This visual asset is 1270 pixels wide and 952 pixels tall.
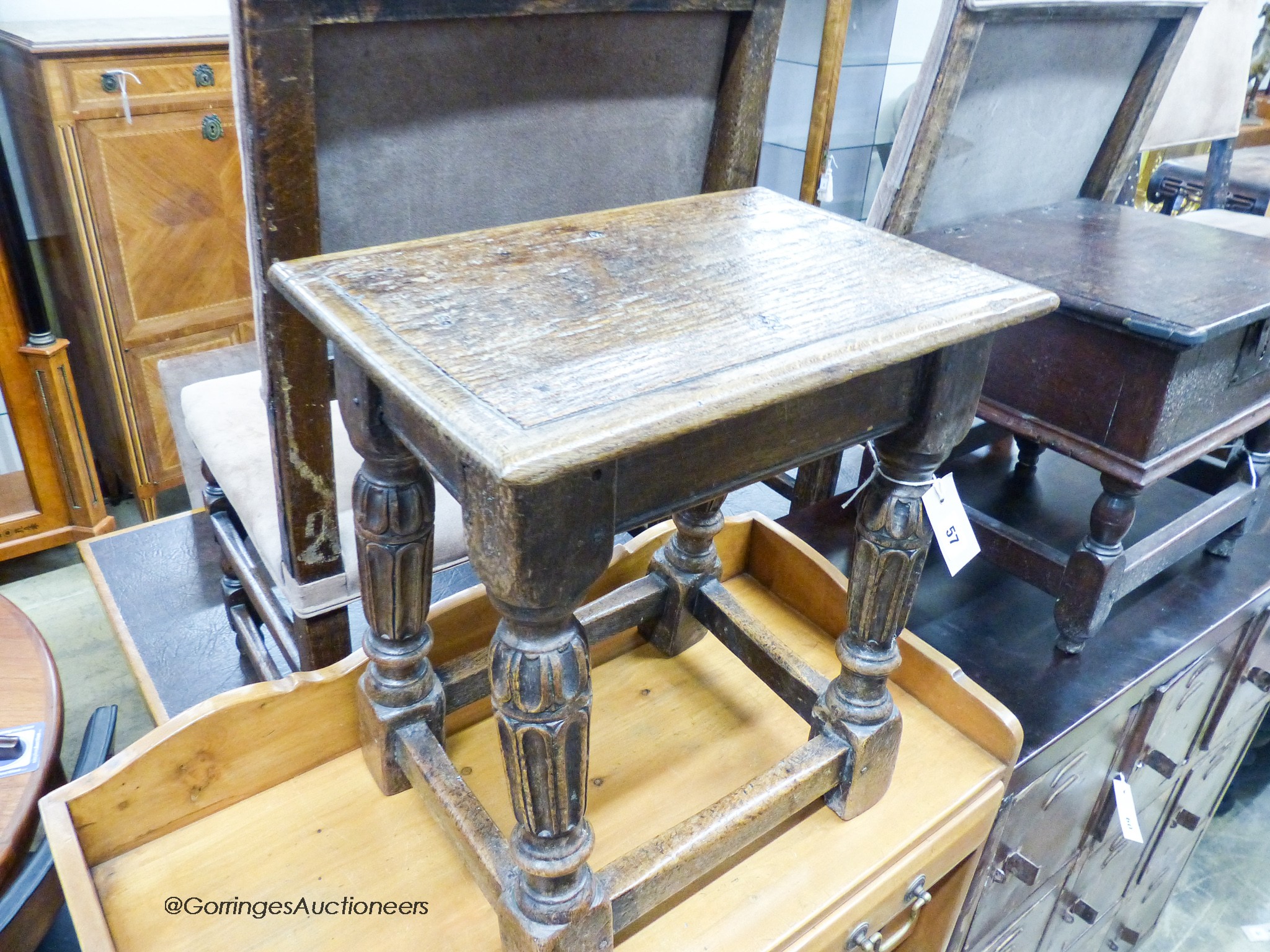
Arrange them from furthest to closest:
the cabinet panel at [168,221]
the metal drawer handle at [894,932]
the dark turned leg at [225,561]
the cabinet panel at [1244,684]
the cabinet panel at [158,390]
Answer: the cabinet panel at [158,390], the cabinet panel at [168,221], the dark turned leg at [225,561], the cabinet panel at [1244,684], the metal drawer handle at [894,932]

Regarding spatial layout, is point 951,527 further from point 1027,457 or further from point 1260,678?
point 1260,678

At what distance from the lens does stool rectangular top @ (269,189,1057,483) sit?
46cm

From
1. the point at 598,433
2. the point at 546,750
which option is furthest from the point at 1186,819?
the point at 598,433

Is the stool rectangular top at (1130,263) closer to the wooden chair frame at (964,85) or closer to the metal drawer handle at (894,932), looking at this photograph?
the wooden chair frame at (964,85)

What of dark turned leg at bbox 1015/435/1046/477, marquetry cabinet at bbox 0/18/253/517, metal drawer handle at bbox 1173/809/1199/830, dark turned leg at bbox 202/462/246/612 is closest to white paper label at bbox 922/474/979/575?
dark turned leg at bbox 1015/435/1046/477

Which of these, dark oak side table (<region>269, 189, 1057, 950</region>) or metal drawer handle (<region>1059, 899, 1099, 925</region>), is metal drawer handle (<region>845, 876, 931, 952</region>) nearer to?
dark oak side table (<region>269, 189, 1057, 950</region>)

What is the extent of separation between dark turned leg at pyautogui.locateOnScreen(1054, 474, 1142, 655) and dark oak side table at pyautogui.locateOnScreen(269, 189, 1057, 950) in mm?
308

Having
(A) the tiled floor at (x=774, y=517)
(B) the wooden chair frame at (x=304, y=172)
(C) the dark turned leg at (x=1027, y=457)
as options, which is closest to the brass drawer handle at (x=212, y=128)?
(A) the tiled floor at (x=774, y=517)

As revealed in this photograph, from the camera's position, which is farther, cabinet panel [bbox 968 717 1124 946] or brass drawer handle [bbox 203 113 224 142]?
brass drawer handle [bbox 203 113 224 142]

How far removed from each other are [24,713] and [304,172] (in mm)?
749

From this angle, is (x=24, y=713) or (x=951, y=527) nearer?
(x=951, y=527)

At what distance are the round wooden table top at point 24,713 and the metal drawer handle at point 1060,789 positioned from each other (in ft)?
3.26

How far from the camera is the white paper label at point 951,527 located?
85 cm

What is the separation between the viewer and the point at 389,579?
0.70 m
